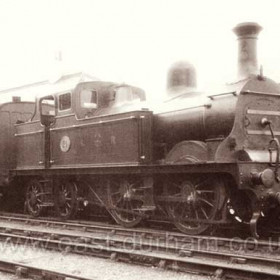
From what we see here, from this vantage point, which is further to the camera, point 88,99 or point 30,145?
point 30,145

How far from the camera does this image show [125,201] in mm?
9656

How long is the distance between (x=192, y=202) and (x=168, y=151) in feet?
4.44

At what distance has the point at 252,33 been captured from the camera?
8258 millimetres

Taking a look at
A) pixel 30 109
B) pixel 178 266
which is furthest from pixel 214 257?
pixel 30 109

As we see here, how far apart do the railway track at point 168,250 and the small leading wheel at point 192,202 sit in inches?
17.5

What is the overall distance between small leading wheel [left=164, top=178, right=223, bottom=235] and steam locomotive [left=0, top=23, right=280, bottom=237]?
2 centimetres

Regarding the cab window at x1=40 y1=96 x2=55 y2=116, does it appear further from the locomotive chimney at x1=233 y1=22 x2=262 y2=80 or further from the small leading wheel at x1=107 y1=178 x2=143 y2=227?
the locomotive chimney at x1=233 y1=22 x2=262 y2=80

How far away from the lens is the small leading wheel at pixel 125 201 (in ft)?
30.8

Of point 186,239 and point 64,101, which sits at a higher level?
point 64,101

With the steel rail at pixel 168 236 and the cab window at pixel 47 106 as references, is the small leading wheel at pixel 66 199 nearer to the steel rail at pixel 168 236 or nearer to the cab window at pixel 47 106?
the steel rail at pixel 168 236

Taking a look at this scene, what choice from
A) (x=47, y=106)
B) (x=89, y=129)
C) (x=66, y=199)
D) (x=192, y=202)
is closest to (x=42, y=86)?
(x=47, y=106)

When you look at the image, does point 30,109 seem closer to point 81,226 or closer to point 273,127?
point 81,226

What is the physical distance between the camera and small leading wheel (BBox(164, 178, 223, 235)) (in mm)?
8062

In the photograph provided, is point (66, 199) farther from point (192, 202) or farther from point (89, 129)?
point (192, 202)
